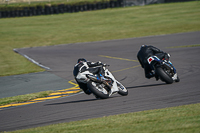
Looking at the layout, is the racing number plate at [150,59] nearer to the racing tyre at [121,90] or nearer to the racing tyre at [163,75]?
the racing tyre at [163,75]

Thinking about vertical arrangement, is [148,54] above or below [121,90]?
above

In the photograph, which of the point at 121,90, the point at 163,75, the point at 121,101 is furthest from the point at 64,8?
the point at 121,101

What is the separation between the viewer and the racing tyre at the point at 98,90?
31.4ft

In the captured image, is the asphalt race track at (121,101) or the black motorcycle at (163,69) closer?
the asphalt race track at (121,101)

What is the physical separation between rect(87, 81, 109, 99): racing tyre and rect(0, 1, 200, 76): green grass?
42.9 ft

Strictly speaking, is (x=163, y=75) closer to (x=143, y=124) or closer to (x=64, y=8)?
(x=143, y=124)

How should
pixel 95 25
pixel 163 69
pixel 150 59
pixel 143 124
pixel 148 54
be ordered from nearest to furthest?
pixel 143 124
pixel 163 69
pixel 150 59
pixel 148 54
pixel 95 25

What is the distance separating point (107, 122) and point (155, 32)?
90.7 feet

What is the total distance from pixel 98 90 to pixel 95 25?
3199 cm

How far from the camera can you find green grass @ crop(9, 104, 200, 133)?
5848mm

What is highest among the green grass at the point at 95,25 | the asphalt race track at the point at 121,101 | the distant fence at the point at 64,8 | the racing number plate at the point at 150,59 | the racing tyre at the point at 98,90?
the racing number plate at the point at 150,59

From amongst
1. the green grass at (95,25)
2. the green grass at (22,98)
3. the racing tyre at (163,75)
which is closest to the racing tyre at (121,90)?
the racing tyre at (163,75)

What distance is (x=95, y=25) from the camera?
41156mm

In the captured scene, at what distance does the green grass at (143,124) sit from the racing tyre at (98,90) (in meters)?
2.12
